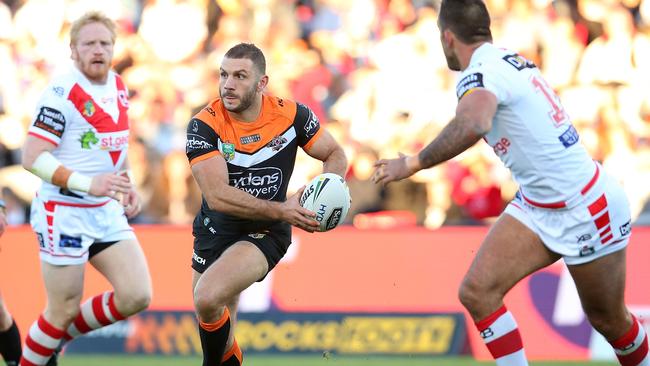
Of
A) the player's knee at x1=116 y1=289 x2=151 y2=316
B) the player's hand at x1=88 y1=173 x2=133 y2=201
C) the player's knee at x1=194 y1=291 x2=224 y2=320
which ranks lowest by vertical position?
the player's knee at x1=116 y1=289 x2=151 y2=316

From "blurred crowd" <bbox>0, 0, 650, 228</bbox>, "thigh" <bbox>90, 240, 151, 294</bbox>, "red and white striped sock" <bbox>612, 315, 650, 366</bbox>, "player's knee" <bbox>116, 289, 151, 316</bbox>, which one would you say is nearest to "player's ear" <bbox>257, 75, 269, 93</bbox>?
"thigh" <bbox>90, 240, 151, 294</bbox>

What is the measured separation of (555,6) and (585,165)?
627 centimetres

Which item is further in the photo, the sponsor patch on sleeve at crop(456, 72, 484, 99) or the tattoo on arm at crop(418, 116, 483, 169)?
the sponsor patch on sleeve at crop(456, 72, 484, 99)

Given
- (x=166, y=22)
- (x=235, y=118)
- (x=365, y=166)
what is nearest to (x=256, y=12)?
(x=166, y=22)

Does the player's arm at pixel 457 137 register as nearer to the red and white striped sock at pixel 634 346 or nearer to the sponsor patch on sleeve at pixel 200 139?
the sponsor patch on sleeve at pixel 200 139

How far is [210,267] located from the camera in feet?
23.4

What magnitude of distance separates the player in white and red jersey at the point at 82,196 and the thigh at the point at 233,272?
0.84 metres

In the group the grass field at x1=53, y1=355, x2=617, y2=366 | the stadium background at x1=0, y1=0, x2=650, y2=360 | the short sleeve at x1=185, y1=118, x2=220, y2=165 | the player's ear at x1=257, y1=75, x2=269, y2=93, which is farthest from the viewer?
the stadium background at x1=0, y1=0, x2=650, y2=360

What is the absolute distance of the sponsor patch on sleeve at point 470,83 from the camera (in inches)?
247

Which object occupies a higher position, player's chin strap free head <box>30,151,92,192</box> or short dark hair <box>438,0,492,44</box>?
short dark hair <box>438,0,492,44</box>

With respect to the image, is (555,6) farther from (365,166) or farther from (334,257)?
(334,257)

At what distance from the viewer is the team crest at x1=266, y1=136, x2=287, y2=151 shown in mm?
7289

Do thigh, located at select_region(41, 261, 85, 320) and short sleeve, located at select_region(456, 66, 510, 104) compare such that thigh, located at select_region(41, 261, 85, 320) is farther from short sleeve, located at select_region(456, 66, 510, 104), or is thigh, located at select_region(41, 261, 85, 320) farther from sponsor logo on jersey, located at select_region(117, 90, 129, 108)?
short sleeve, located at select_region(456, 66, 510, 104)

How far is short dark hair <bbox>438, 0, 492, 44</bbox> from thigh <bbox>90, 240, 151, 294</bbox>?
2.73 metres
